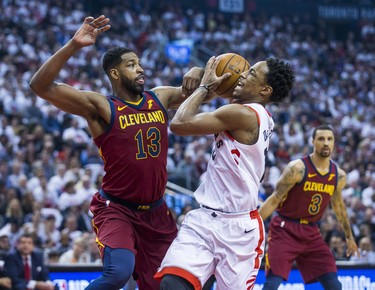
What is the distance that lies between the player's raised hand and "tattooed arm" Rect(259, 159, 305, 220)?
3132 mm

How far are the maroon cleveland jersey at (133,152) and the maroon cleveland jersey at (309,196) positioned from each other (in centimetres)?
263

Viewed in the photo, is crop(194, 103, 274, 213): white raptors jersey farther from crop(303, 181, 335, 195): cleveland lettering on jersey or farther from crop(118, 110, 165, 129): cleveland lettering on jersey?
crop(303, 181, 335, 195): cleveland lettering on jersey

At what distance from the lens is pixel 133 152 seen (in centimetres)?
568

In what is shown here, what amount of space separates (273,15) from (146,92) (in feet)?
73.7

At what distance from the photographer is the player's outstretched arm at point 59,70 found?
5352 millimetres

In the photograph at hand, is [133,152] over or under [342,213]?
over

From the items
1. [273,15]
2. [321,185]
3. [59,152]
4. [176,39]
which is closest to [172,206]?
[59,152]

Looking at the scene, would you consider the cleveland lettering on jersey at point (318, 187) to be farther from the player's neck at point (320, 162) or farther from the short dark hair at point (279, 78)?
the short dark hair at point (279, 78)

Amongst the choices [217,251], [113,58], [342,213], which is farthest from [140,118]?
[342,213]

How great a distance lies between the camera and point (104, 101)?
5.68 metres

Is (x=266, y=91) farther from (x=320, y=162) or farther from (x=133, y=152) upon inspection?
(x=320, y=162)

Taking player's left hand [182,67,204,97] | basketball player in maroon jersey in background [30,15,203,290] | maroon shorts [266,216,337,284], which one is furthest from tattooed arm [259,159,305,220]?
player's left hand [182,67,204,97]

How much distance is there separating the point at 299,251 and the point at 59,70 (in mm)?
3727

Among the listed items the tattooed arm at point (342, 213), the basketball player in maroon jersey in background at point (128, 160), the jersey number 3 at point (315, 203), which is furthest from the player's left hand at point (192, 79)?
the tattooed arm at point (342, 213)
